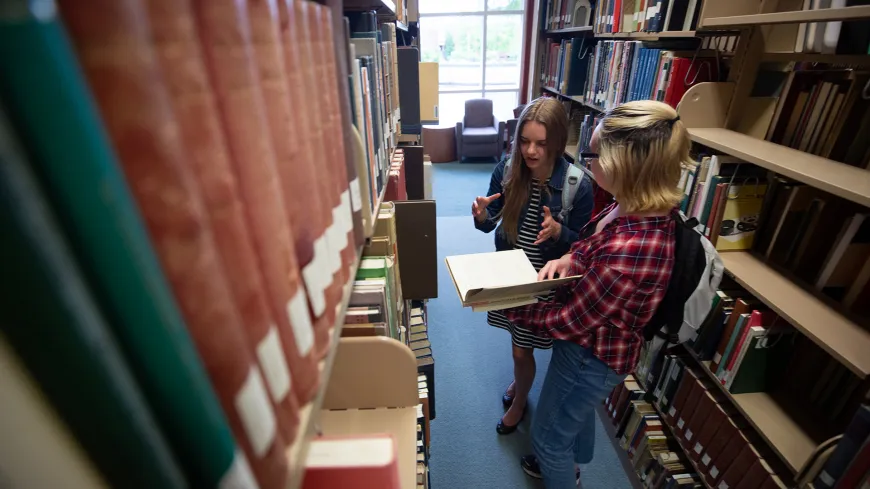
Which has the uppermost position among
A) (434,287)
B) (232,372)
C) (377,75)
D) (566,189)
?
(377,75)

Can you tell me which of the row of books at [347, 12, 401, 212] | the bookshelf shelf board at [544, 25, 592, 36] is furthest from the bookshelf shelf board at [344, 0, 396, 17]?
the bookshelf shelf board at [544, 25, 592, 36]

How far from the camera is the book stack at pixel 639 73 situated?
1.71 metres

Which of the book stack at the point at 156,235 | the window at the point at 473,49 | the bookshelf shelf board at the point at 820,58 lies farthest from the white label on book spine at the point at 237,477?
the window at the point at 473,49

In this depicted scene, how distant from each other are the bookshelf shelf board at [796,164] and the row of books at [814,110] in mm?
58

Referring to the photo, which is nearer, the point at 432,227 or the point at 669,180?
the point at 669,180

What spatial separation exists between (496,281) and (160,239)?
1096 mm

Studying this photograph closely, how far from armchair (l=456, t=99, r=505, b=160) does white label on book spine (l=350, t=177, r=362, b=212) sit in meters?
5.47

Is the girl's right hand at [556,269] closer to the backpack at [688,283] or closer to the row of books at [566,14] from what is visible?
Result: the backpack at [688,283]

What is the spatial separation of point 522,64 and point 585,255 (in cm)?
548

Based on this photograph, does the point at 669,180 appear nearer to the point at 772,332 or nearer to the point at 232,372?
the point at 772,332

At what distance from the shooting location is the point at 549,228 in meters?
1.52

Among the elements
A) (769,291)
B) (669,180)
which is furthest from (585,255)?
(769,291)

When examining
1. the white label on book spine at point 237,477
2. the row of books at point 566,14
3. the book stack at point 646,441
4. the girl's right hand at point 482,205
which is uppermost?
the row of books at point 566,14

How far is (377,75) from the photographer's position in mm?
965
